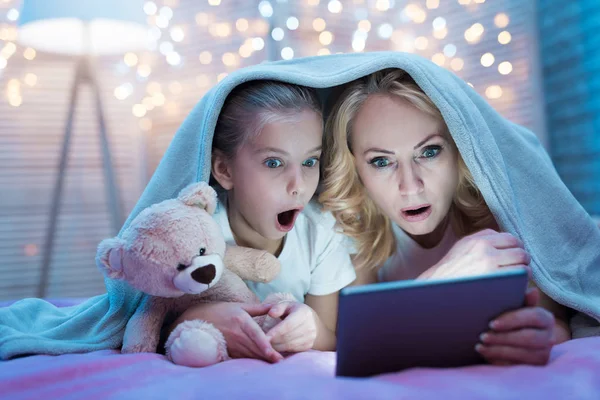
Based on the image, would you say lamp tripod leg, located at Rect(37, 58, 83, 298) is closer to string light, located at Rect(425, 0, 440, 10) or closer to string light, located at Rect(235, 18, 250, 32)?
string light, located at Rect(235, 18, 250, 32)

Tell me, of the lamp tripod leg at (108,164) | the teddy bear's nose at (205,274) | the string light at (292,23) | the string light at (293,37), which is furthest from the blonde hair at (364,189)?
the string light at (292,23)

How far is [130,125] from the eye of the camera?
2.91 meters

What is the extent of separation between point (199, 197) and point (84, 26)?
155 centimetres

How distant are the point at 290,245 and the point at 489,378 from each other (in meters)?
0.63

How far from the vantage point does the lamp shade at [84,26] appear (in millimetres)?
2021

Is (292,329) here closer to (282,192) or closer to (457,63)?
(282,192)

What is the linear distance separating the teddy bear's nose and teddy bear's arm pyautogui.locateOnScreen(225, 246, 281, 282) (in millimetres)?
183

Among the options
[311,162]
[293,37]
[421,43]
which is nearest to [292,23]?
[293,37]

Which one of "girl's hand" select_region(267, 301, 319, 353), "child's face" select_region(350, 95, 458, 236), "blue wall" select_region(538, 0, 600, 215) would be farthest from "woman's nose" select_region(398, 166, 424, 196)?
"blue wall" select_region(538, 0, 600, 215)

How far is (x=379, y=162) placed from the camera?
1.28m

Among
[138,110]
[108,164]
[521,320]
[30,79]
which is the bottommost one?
[521,320]

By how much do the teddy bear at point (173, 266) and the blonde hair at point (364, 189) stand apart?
1.30ft

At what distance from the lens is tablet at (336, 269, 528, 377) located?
76 cm

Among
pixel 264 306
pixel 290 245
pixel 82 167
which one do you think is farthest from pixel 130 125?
pixel 264 306
